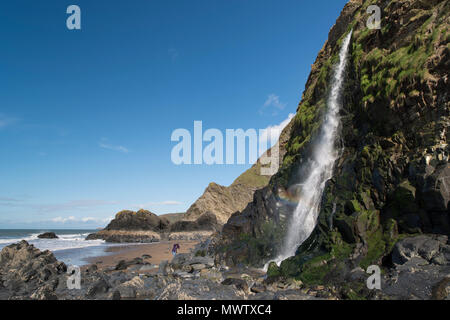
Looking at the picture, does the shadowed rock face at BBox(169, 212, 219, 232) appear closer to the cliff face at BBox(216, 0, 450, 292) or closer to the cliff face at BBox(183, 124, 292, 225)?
the cliff face at BBox(183, 124, 292, 225)

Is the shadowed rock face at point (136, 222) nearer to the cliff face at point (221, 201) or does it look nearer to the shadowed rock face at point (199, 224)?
the shadowed rock face at point (199, 224)

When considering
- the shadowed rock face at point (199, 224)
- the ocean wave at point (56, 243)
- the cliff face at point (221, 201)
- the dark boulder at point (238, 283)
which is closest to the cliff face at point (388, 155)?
the dark boulder at point (238, 283)

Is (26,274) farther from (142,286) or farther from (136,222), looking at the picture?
(136,222)

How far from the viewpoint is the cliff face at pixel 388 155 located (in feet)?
41.1

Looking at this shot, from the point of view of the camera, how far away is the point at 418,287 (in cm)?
964

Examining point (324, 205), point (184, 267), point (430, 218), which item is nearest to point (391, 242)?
point (430, 218)

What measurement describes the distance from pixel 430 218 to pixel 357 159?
18.6 feet

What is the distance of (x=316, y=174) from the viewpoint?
2269 cm

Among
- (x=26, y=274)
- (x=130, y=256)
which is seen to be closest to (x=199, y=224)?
(x=130, y=256)

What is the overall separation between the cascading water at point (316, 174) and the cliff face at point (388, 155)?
3.62 feet

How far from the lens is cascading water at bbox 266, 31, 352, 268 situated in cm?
2102

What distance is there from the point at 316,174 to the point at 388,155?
8.00 metres

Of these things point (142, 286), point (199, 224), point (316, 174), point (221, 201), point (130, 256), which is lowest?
point (199, 224)
